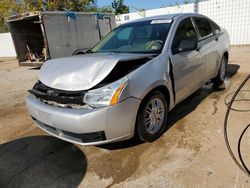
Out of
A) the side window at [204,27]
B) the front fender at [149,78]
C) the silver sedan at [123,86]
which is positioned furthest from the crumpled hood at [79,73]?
the side window at [204,27]

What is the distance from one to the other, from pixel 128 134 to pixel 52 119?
2.99ft

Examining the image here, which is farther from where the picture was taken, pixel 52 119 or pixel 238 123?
pixel 238 123

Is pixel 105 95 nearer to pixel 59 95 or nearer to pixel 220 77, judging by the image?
pixel 59 95

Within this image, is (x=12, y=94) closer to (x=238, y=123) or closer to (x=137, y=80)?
(x=137, y=80)

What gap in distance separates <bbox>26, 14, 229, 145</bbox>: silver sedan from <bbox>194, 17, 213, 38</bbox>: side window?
16.7 inches

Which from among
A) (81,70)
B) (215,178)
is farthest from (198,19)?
(215,178)

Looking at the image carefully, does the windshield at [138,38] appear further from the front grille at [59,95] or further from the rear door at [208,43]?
the front grille at [59,95]

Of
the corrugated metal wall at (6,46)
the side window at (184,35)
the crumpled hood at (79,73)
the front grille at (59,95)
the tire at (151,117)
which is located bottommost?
the corrugated metal wall at (6,46)

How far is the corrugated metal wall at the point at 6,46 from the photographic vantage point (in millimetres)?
22513

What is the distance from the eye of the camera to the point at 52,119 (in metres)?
2.65

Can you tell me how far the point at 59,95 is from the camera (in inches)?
105

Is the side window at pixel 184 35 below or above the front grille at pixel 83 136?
above

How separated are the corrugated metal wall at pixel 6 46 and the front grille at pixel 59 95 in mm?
22196

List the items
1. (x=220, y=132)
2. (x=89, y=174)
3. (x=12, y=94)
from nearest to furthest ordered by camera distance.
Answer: (x=89, y=174), (x=220, y=132), (x=12, y=94)
